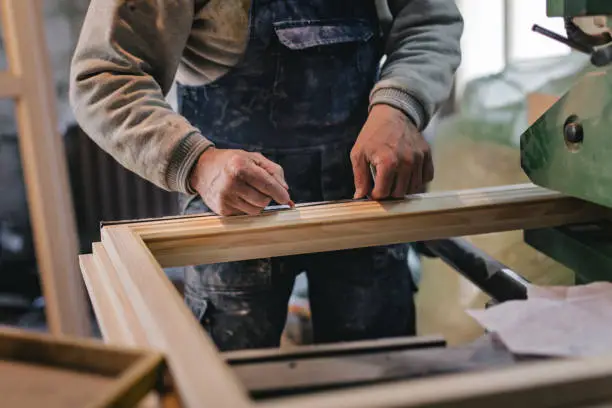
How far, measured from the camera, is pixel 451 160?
1.83 meters

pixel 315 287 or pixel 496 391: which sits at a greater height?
pixel 496 391

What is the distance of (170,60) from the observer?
1028mm

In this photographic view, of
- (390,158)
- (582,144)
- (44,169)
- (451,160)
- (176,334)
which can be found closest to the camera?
(176,334)

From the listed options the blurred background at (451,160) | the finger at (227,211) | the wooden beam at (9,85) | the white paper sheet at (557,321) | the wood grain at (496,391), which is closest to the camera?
the wood grain at (496,391)

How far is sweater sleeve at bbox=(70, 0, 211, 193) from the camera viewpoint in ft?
3.10

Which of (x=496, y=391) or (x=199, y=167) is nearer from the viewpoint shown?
(x=496, y=391)

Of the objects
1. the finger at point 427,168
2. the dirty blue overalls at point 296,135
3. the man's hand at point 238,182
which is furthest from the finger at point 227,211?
the finger at point 427,168

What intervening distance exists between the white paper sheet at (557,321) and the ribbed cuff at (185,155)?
435mm

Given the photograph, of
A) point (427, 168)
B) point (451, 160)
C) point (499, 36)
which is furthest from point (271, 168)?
point (499, 36)

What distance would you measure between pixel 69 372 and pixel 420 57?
79 cm

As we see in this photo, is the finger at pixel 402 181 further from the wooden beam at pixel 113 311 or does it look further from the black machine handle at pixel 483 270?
the wooden beam at pixel 113 311

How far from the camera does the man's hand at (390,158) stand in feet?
3.17

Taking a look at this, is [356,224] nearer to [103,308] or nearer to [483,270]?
[483,270]

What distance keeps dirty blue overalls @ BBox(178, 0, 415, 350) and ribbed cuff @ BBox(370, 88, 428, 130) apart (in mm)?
90
